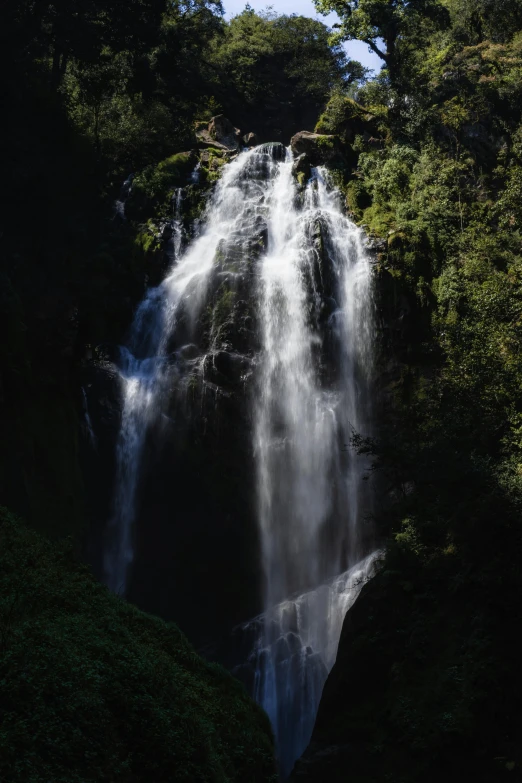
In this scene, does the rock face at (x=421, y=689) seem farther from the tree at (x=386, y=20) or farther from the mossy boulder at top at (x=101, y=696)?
the tree at (x=386, y=20)

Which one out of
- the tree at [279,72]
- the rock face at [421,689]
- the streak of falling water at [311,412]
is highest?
the tree at [279,72]

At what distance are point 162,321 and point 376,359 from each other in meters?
7.09

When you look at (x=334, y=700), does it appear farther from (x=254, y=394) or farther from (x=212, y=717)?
(x=254, y=394)

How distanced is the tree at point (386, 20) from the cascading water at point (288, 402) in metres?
10.2

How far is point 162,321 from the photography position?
21.7m

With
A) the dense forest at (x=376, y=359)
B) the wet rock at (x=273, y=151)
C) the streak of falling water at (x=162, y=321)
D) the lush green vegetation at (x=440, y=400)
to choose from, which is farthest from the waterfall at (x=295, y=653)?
the wet rock at (x=273, y=151)

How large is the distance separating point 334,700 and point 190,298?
1365cm

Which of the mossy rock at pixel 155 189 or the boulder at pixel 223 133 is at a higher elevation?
the boulder at pixel 223 133

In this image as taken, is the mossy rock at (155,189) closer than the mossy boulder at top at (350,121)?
Yes

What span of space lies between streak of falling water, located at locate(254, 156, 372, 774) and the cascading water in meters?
0.03

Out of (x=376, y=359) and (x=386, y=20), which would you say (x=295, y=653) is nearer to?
(x=376, y=359)

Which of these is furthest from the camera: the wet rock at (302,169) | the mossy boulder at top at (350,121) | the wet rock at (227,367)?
the mossy boulder at top at (350,121)

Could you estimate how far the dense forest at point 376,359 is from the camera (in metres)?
8.64

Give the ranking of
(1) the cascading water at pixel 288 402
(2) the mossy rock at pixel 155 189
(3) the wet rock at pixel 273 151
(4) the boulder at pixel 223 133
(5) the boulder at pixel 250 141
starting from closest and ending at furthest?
(1) the cascading water at pixel 288 402 → (2) the mossy rock at pixel 155 189 → (3) the wet rock at pixel 273 151 → (4) the boulder at pixel 223 133 → (5) the boulder at pixel 250 141
